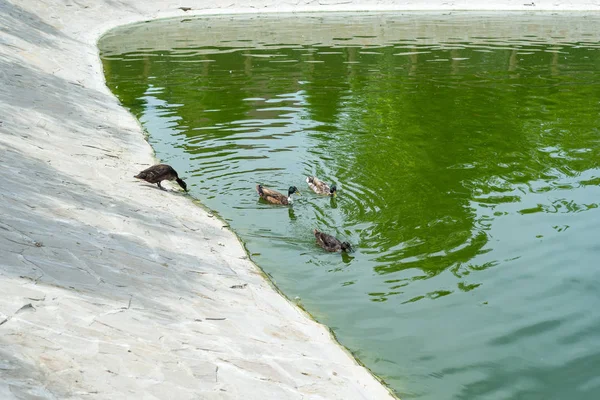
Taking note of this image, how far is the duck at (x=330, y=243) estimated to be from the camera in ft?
43.1

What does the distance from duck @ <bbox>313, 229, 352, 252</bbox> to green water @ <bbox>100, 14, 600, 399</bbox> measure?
0.17 metres

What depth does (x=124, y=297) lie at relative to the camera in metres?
9.28

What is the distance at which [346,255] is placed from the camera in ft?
43.3

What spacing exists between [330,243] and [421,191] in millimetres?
3839

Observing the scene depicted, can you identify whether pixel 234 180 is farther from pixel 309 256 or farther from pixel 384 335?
pixel 384 335

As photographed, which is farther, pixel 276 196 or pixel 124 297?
pixel 276 196

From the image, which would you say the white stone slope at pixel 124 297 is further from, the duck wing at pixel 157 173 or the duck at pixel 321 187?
the duck at pixel 321 187

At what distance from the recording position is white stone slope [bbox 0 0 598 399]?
7199mm

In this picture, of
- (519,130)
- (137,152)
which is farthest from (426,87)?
(137,152)

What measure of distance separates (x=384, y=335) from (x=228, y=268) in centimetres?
287

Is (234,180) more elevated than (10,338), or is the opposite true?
(10,338)

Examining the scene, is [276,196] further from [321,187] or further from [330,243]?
[330,243]

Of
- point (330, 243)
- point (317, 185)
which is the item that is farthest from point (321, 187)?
point (330, 243)

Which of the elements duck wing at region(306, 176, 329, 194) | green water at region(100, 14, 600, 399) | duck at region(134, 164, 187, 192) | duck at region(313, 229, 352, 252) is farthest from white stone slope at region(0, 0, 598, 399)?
duck wing at region(306, 176, 329, 194)
